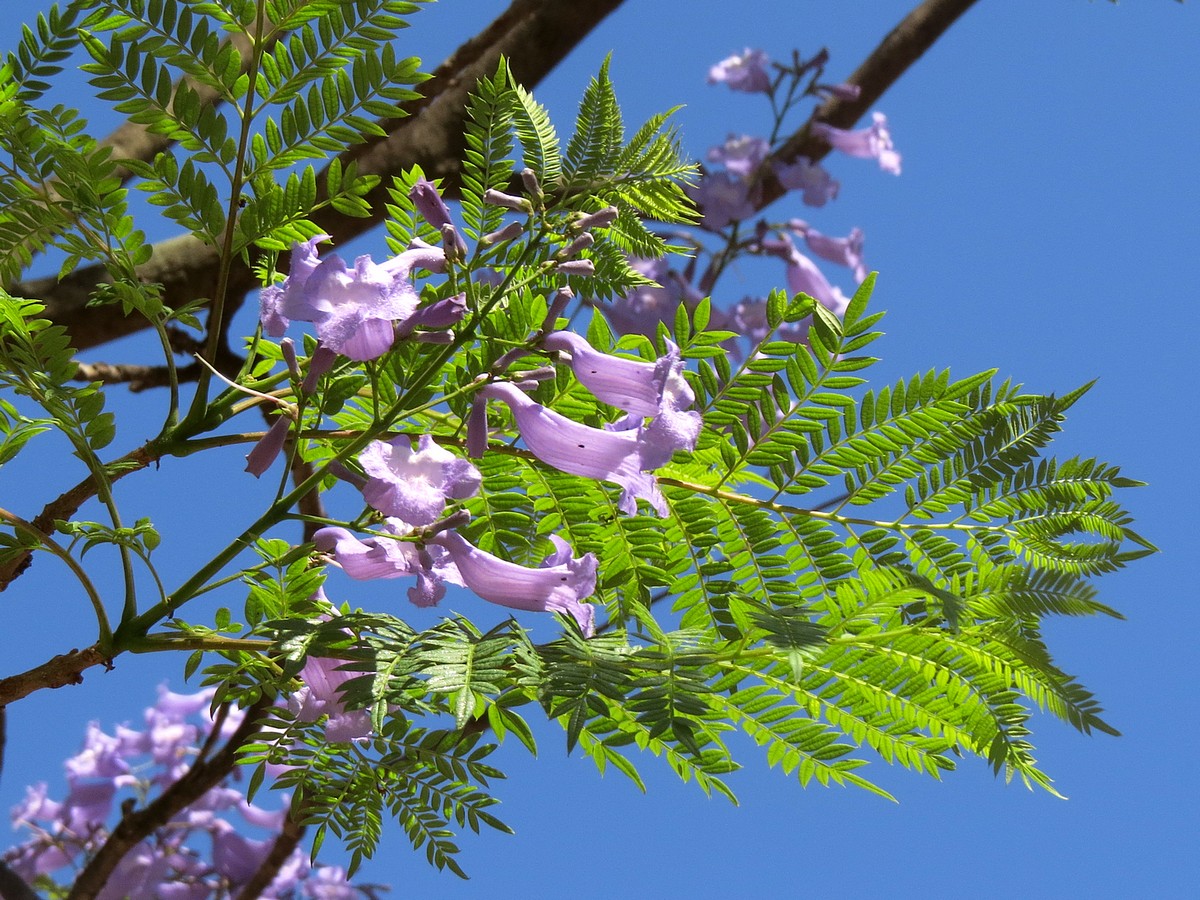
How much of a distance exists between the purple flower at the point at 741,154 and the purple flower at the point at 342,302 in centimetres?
243

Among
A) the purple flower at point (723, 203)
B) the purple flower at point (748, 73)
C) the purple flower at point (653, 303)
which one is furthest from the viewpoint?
the purple flower at point (748, 73)

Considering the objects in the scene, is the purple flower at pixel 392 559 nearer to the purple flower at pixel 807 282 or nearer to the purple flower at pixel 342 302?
the purple flower at pixel 342 302

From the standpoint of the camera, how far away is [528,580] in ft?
2.21

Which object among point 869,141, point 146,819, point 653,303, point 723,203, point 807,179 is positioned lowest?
point 146,819

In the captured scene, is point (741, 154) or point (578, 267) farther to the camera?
point (741, 154)

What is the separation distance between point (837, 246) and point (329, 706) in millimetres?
2574

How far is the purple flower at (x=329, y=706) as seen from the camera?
67 centimetres

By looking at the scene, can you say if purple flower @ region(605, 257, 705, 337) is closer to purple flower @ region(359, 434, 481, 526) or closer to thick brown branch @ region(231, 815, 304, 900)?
thick brown branch @ region(231, 815, 304, 900)

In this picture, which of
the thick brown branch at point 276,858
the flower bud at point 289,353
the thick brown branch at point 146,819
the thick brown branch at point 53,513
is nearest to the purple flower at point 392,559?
the flower bud at point 289,353

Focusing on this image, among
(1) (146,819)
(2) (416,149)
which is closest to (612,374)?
(1) (146,819)

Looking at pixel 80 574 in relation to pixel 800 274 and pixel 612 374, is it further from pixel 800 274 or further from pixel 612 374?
pixel 800 274

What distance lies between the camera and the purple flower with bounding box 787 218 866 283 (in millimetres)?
3006

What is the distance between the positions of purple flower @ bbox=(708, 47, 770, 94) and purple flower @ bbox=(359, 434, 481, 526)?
8.71 feet

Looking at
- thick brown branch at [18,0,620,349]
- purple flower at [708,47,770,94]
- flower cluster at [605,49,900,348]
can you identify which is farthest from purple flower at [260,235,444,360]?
purple flower at [708,47,770,94]
